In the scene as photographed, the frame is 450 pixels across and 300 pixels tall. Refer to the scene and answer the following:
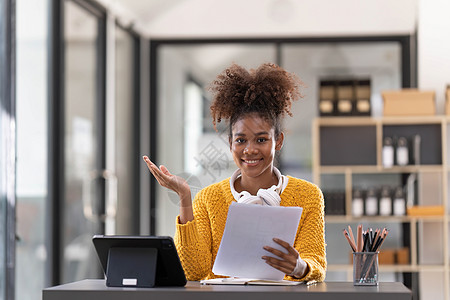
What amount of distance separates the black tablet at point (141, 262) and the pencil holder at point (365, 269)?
424mm

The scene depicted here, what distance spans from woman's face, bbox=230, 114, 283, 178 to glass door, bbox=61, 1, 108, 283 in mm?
2994

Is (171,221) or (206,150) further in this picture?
(171,221)

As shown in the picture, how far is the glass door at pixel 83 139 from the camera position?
509cm

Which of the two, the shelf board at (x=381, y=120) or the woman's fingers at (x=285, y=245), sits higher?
the shelf board at (x=381, y=120)

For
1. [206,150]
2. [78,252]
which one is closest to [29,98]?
[78,252]

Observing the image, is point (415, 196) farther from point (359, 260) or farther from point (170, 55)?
point (359, 260)

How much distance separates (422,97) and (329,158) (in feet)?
2.90

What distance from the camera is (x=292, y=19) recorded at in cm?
651

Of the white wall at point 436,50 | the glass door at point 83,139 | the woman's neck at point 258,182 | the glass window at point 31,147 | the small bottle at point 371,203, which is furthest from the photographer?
the white wall at point 436,50

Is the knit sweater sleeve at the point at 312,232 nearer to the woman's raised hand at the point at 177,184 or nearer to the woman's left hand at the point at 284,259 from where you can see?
the woman's left hand at the point at 284,259

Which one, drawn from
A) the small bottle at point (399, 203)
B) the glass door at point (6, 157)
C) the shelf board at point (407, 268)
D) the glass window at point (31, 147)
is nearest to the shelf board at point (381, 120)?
the small bottle at point (399, 203)

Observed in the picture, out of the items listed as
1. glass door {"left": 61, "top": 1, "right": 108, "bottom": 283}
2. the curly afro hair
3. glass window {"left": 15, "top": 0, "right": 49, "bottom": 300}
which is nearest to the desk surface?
the curly afro hair

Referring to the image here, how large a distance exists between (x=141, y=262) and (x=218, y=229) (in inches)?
13.8

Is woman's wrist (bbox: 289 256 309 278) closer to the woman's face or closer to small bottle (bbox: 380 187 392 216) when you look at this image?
the woman's face
